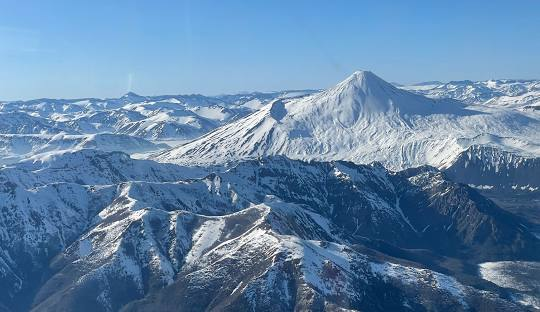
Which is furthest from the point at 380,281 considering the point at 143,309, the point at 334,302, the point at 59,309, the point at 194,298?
the point at 59,309

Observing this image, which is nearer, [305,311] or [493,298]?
[305,311]

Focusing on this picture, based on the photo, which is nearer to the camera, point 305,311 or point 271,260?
point 305,311

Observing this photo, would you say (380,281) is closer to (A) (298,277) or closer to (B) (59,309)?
(A) (298,277)

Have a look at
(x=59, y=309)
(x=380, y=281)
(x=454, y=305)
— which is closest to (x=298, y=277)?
(x=380, y=281)

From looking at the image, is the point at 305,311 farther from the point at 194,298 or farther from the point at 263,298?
the point at 194,298

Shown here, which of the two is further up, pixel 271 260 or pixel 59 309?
pixel 271 260

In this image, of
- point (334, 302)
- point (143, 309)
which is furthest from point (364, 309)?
point (143, 309)

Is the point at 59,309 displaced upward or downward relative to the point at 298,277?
downward

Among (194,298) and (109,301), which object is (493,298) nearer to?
(194,298)
